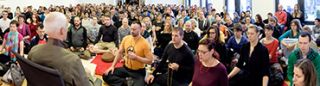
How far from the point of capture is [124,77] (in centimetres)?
646

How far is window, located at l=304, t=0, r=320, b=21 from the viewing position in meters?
12.1

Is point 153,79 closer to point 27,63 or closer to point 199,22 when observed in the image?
point 27,63

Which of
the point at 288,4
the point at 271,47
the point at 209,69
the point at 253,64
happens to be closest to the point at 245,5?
the point at 288,4

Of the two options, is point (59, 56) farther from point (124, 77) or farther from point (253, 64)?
point (124, 77)

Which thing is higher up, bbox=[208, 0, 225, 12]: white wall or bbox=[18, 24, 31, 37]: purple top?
bbox=[18, 24, 31, 37]: purple top

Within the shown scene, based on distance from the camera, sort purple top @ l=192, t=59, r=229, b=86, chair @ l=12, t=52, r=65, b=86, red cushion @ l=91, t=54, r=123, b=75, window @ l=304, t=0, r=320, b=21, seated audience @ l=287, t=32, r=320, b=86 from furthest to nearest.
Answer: window @ l=304, t=0, r=320, b=21 < red cushion @ l=91, t=54, r=123, b=75 < seated audience @ l=287, t=32, r=320, b=86 < purple top @ l=192, t=59, r=229, b=86 < chair @ l=12, t=52, r=65, b=86

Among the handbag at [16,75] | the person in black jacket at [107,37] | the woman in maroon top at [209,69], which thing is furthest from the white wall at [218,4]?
the woman in maroon top at [209,69]

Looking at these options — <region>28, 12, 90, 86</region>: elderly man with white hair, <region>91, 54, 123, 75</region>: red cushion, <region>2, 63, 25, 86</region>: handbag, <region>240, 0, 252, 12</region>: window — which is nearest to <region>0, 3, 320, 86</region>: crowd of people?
<region>28, 12, 90, 86</region>: elderly man with white hair

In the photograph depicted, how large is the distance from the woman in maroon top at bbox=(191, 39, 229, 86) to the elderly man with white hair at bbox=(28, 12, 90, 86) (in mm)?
2081

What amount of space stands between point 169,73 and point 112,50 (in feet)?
12.1

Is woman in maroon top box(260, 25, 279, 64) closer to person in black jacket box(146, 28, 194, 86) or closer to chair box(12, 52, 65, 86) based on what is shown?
person in black jacket box(146, 28, 194, 86)

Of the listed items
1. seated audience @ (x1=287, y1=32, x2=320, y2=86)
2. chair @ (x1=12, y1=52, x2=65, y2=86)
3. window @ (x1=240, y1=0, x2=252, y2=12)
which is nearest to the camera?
chair @ (x1=12, y1=52, x2=65, y2=86)

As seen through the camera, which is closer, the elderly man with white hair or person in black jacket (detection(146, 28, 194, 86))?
the elderly man with white hair

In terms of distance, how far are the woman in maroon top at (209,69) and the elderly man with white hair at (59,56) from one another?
2.08 m
